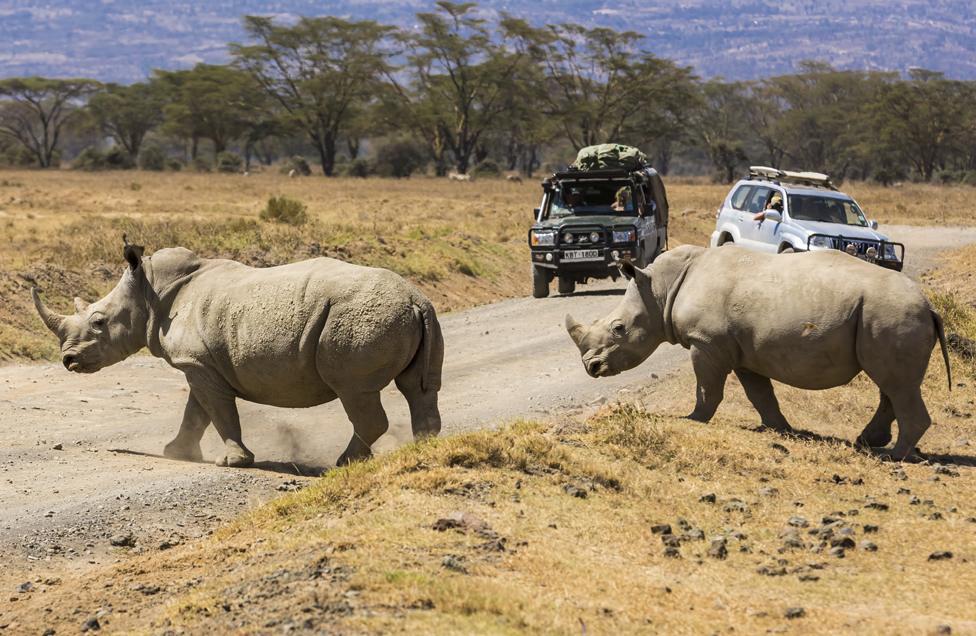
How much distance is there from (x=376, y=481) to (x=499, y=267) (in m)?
19.0

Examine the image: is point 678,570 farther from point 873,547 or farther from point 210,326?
point 210,326

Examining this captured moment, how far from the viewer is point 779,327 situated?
10555 millimetres

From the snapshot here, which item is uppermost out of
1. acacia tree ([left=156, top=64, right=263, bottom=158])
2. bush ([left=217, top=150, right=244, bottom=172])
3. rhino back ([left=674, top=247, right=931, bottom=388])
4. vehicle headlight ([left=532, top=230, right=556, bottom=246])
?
rhino back ([left=674, top=247, right=931, bottom=388])

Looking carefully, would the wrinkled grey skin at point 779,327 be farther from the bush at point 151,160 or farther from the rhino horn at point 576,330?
the bush at point 151,160

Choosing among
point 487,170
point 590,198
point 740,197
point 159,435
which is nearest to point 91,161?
point 487,170

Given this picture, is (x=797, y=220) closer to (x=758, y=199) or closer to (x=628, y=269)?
(x=758, y=199)

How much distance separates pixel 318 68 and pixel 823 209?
224ft

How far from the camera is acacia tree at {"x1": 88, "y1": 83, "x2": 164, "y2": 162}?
91.7 metres

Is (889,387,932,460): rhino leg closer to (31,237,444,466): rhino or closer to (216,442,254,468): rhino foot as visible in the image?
(31,237,444,466): rhino

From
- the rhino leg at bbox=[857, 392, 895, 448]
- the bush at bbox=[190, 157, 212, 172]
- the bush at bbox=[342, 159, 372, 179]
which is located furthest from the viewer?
the bush at bbox=[190, 157, 212, 172]

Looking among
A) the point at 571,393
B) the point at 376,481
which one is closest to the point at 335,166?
the point at 571,393

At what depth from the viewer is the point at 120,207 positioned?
39.4 m

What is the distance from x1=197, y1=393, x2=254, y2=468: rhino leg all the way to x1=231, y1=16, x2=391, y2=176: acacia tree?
233ft

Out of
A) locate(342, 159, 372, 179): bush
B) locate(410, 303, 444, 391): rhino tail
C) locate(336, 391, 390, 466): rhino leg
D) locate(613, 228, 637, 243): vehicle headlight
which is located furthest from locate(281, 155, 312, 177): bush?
locate(410, 303, 444, 391): rhino tail
